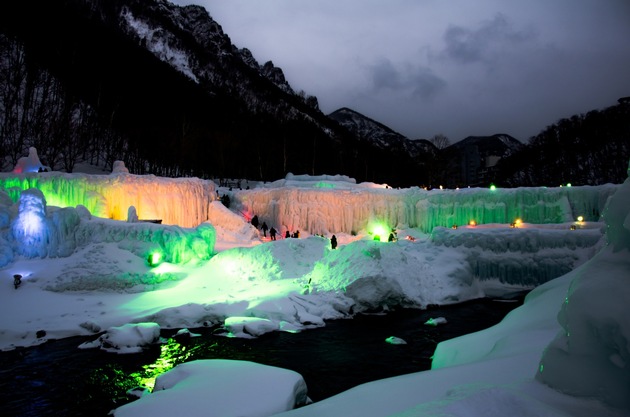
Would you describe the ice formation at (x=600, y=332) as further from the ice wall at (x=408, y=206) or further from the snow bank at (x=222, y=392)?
the ice wall at (x=408, y=206)

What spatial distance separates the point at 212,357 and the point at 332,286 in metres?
7.67

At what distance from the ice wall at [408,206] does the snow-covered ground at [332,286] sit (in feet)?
0.38

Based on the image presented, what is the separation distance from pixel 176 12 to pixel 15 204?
103m

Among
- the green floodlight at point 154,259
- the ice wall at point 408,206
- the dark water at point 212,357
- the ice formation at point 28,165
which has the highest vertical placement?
the ice formation at point 28,165

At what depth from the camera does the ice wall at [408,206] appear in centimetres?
2666

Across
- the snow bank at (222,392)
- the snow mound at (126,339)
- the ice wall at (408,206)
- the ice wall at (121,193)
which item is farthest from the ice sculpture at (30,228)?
the ice wall at (408,206)

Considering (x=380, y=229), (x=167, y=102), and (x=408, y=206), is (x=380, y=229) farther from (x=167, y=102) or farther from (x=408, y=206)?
(x=167, y=102)

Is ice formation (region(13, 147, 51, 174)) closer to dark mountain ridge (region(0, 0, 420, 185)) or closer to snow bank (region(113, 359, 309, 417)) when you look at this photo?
dark mountain ridge (region(0, 0, 420, 185))

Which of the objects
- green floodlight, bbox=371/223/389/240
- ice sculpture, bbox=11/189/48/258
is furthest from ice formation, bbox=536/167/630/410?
green floodlight, bbox=371/223/389/240

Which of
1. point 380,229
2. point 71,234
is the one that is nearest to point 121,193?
point 71,234

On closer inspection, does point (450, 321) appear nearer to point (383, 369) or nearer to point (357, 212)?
point (383, 369)

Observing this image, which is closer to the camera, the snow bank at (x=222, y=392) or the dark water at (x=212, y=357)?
the snow bank at (x=222, y=392)

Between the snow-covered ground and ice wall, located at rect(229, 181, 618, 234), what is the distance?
0.38 ft

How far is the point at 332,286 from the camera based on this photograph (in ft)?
60.5
